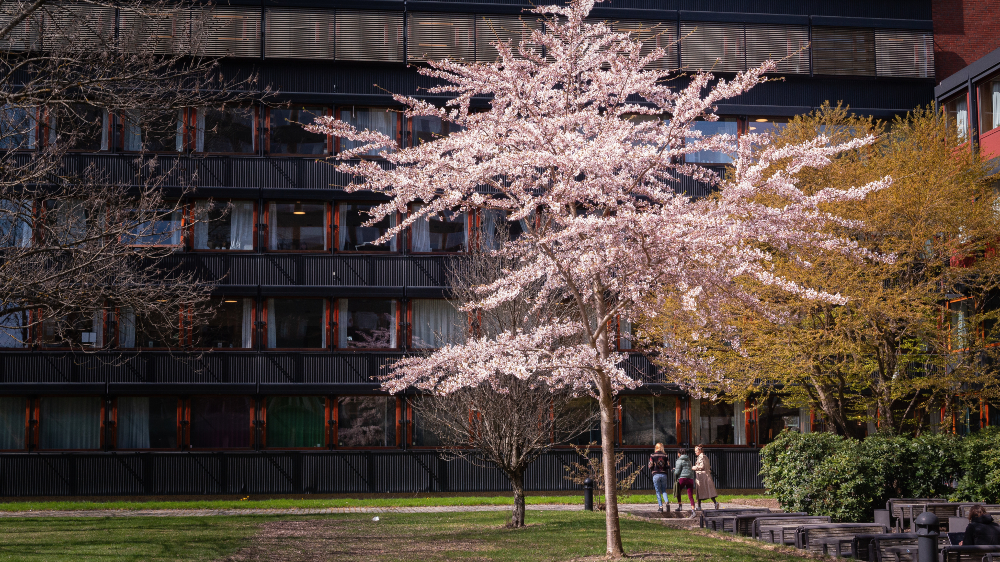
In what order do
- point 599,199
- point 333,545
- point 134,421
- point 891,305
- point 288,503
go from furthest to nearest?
point 134,421, point 288,503, point 891,305, point 333,545, point 599,199

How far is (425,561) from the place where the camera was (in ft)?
45.8

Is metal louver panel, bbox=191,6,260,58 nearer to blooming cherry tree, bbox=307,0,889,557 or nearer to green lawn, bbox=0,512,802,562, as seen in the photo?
green lawn, bbox=0,512,802,562

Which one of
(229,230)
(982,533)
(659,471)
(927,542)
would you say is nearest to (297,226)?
(229,230)

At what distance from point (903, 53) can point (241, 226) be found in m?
23.2

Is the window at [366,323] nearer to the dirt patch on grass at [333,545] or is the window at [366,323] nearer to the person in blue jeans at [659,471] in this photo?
the person in blue jeans at [659,471]

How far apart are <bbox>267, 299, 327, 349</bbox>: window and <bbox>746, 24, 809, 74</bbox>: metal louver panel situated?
16.7m

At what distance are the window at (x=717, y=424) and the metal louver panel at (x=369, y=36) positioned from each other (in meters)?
15.2

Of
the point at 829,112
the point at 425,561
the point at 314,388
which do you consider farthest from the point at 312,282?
the point at 425,561

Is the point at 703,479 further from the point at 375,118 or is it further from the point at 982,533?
the point at 375,118

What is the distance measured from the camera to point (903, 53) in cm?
3419

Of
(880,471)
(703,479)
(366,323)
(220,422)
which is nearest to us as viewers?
(880,471)

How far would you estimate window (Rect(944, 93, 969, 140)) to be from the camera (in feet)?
96.8

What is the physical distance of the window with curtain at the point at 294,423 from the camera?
3070 cm

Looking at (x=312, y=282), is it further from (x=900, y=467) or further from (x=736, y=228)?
(x=736, y=228)
